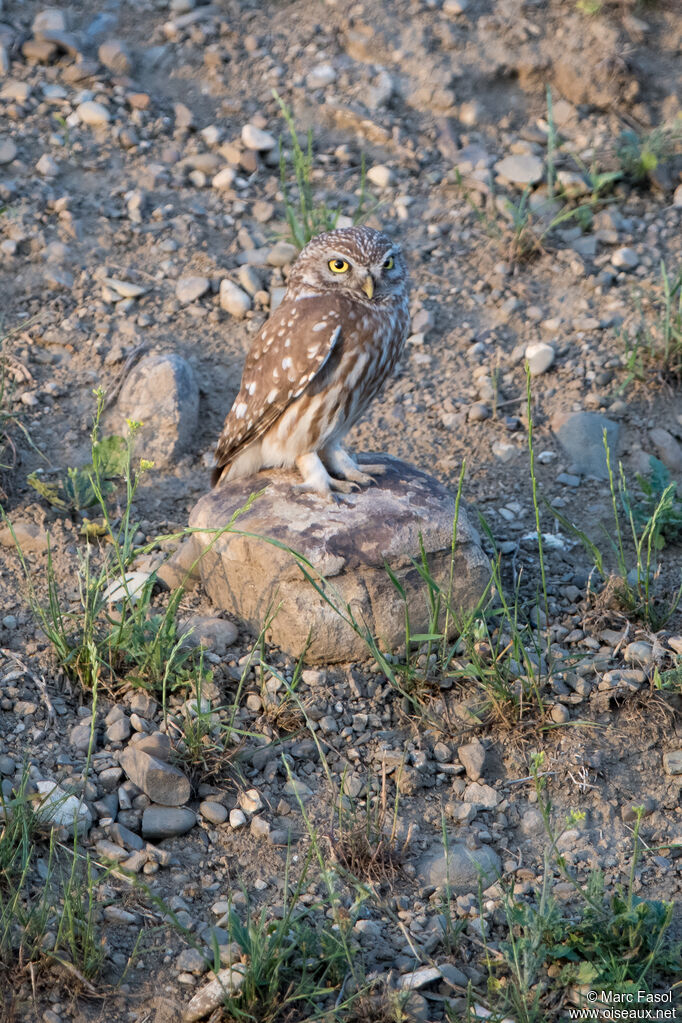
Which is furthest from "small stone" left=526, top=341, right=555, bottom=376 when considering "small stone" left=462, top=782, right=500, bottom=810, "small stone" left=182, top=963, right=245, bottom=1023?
"small stone" left=182, top=963, right=245, bottom=1023

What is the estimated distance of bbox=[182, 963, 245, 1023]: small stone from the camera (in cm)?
258

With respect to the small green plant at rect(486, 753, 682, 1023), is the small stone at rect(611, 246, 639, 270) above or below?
above

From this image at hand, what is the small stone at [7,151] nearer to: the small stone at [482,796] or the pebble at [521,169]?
the pebble at [521,169]

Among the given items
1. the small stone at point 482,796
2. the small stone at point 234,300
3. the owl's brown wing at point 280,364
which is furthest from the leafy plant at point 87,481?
the small stone at point 482,796

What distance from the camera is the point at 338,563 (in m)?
3.73

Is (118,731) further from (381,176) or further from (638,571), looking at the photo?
(381,176)

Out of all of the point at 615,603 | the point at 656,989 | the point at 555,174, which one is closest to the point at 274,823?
the point at 656,989

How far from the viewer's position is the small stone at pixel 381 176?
6145mm

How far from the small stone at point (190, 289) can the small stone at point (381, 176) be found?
1.37m

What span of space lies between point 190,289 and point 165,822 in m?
3.20

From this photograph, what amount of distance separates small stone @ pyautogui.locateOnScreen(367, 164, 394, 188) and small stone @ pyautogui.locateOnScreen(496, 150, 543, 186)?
0.65 m

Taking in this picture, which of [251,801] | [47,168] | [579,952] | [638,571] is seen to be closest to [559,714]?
[638,571]

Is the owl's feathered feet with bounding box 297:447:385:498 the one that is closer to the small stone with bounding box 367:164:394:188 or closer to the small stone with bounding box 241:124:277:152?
the small stone with bounding box 367:164:394:188

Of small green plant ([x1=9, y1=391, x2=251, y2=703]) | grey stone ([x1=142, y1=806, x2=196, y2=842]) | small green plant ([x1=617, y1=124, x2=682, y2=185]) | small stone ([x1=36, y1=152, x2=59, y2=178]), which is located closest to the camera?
grey stone ([x1=142, y1=806, x2=196, y2=842])
